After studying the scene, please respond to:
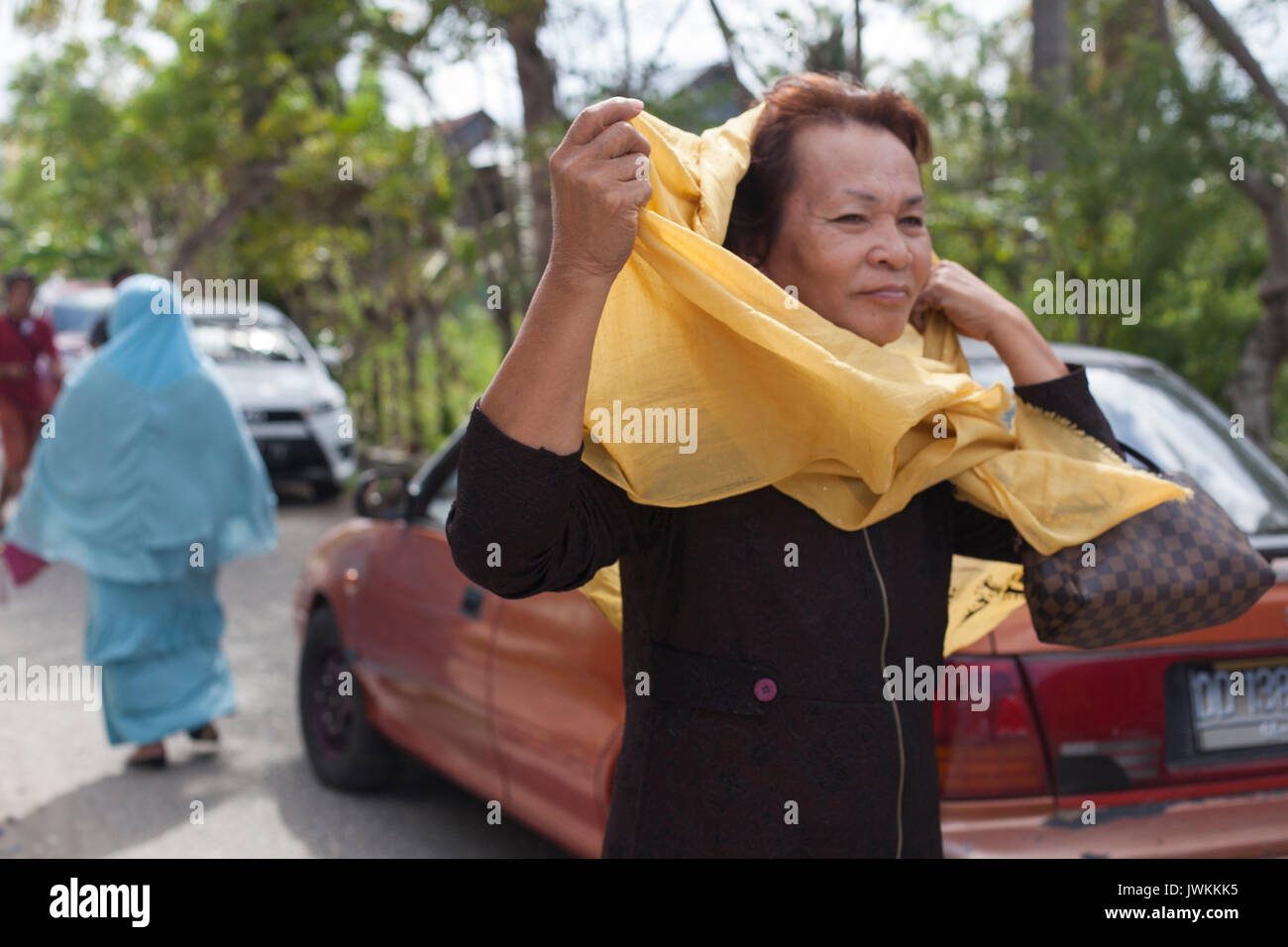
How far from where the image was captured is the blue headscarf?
18.0 ft

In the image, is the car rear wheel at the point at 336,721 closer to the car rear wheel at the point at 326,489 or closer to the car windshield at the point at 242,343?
the car rear wheel at the point at 326,489

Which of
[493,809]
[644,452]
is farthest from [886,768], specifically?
[493,809]

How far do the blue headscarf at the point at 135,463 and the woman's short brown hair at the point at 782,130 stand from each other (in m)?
4.20

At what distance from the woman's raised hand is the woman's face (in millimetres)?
439

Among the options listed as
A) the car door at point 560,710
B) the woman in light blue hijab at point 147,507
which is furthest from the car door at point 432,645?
the woman in light blue hijab at point 147,507

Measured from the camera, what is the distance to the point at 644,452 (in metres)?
1.68

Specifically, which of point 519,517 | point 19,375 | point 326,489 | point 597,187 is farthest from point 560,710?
point 326,489

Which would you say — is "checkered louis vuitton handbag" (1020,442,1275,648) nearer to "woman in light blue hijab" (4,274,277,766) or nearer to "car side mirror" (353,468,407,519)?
"car side mirror" (353,468,407,519)

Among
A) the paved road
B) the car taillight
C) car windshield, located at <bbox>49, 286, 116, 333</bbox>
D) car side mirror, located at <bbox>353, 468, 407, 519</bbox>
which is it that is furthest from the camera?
car windshield, located at <bbox>49, 286, 116, 333</bbox>

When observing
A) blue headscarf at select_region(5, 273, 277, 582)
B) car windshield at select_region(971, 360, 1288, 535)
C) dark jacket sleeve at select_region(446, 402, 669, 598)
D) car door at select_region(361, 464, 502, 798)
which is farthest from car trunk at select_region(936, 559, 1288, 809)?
blue headscarf at select_region(5, 273, 277, 582)

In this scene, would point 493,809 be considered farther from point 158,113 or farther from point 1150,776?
point 158,113

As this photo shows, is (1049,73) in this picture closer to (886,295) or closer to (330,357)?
(886,295)

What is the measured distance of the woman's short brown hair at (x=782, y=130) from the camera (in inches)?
74.2

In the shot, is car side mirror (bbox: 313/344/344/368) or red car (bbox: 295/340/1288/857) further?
car side mirror (bbox: 313/344/344/368)
